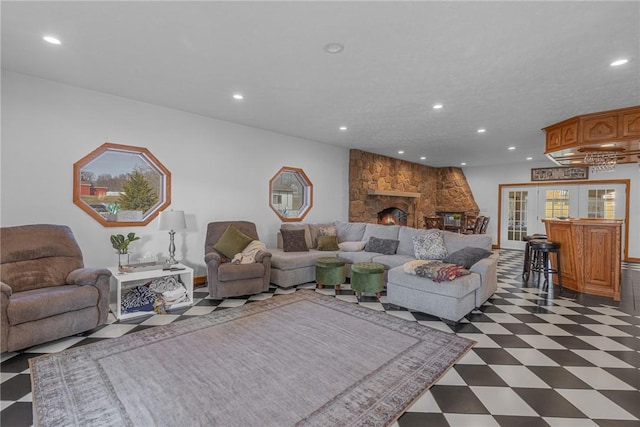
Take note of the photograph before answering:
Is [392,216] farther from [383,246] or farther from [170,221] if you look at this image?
[170,221]

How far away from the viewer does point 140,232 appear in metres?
4.16

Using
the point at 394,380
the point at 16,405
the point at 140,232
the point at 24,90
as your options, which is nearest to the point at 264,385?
the point at 394,380

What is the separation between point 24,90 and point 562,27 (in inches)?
199

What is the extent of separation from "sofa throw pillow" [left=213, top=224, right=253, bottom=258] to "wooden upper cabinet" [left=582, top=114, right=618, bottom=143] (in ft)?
16.6

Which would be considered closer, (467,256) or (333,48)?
(333,48)

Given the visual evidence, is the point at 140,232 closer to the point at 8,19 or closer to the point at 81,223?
the point at 81,223

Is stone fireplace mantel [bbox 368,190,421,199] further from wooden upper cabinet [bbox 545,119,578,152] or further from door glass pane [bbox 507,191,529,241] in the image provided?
wooden upper cabinet [bbox 545,119,578,152]

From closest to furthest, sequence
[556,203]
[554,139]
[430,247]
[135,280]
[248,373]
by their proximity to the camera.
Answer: [248,373], [135,280], [430,247], [554,139], [556,203]

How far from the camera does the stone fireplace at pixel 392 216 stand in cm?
841

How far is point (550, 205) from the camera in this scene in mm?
8312

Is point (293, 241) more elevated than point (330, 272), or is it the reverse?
point (293, 241)

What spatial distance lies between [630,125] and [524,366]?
3744 mm

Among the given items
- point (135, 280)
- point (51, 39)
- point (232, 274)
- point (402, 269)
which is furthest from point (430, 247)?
point (51, 39)

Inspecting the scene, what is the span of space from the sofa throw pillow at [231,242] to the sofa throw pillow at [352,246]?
1.68 m
